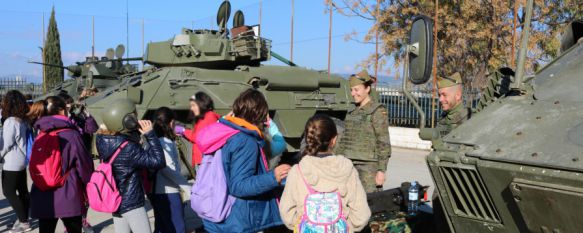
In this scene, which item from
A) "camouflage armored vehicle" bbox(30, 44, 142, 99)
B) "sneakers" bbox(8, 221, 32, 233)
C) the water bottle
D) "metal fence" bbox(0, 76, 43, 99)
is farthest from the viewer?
"metal fence" bbox(0, 76, 43, 99)

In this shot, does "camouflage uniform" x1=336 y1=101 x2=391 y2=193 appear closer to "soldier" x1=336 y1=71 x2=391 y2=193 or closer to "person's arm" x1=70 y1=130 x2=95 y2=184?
"soldier" x1=336 y1=71 x2=391 y2=193

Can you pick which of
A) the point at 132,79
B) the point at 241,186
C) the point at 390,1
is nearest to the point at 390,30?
the point at 390,1

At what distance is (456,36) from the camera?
15.4m

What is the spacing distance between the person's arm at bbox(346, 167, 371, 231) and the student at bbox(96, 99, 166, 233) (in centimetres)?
158

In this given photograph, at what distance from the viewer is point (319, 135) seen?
119 inches

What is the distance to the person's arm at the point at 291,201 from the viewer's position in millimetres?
3010

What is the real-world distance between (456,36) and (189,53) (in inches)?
322

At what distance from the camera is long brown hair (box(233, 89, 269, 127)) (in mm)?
3281

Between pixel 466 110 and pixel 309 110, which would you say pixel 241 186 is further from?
pixel 309 110

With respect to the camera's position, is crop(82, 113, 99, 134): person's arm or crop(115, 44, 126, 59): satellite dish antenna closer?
crop(82, 113, 99, 134): person's arm

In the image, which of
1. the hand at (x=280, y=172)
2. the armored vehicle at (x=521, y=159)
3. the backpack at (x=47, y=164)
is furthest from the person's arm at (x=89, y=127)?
the armored vehicle at (x=521, y=159)

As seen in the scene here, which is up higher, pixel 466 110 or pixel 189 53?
pixel 189 53

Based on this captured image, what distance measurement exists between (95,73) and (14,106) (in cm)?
955

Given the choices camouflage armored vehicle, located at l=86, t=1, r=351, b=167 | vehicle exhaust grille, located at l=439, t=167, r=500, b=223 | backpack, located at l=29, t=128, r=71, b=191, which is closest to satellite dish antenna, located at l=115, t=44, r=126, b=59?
camouflage armored vehicle, located at l=86, t=1, r=351, b=167
